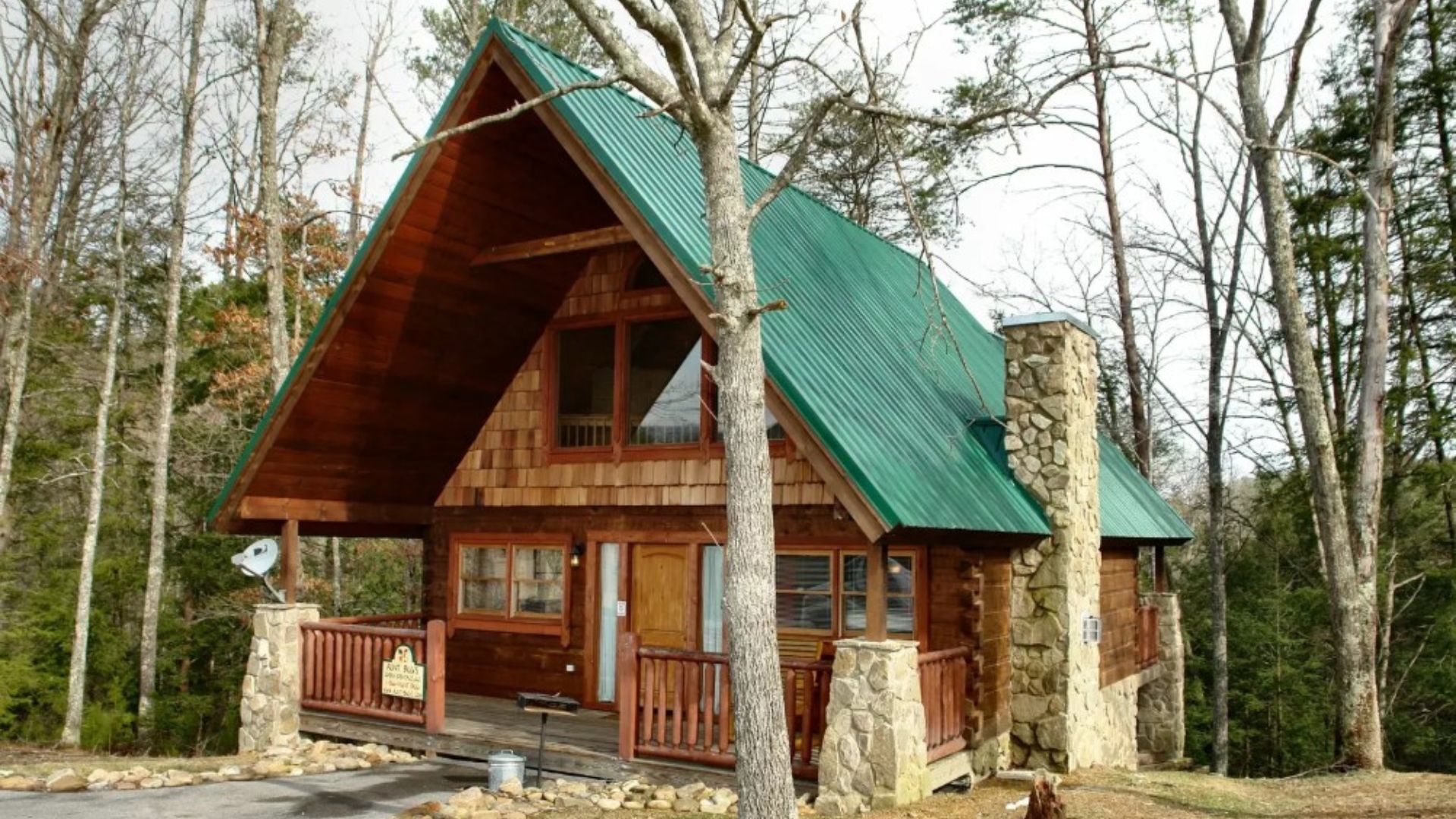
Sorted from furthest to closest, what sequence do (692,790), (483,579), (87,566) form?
(87,566) < (483,579) < (692,790)

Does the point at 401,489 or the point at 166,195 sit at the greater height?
the point at 166,195

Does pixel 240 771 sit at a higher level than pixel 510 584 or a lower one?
lower

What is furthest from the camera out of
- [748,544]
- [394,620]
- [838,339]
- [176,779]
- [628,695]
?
[394,620]

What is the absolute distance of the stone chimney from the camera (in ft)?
34.7

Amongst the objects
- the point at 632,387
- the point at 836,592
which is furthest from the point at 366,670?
the point at 836,592

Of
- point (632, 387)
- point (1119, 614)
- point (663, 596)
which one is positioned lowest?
point (1119, 614)

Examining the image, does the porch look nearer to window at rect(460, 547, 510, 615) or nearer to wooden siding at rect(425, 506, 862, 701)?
wooden siding at rect(425, 506, 862, 701)

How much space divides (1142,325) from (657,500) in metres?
18.3

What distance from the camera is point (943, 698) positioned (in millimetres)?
9508

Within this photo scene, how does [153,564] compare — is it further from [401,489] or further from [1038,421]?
[1038,421]

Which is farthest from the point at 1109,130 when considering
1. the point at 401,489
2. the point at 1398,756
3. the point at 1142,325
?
the point at 401,489

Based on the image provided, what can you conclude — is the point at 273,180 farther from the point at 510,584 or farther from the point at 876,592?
the point at 876,592

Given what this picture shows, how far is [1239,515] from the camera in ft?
81.7

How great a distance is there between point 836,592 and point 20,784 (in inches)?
279
